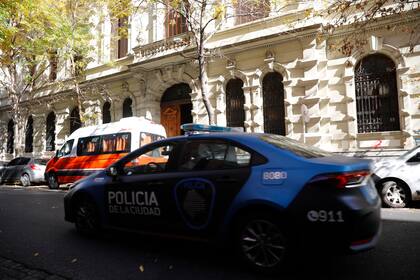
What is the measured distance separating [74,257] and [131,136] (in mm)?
7869

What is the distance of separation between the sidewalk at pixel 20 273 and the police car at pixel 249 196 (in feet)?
3.89

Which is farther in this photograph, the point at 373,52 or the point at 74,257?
the point at 373,52

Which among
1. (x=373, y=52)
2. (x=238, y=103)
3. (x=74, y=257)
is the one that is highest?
(x=373, y=52)

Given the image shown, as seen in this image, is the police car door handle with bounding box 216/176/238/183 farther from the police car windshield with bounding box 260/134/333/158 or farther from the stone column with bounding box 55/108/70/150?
the stone column with bounding box 55/108/70/150

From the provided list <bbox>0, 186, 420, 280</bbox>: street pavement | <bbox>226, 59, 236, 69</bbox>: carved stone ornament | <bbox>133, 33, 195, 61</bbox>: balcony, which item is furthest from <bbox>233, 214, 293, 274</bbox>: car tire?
<bbox>133, 33, 195, 61</bbox>: balcony

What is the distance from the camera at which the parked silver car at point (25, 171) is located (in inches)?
637

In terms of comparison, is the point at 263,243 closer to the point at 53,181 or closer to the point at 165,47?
the point at 53,181

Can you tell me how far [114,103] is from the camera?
19.5 meters

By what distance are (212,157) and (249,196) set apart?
75 centimetres

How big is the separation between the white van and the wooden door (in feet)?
15.6

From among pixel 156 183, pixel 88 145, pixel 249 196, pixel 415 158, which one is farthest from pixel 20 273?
pixel 88 145

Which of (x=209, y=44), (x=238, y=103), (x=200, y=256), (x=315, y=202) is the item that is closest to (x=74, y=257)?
(x=200, y=256)

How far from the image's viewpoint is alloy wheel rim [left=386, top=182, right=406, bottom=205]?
769 cm

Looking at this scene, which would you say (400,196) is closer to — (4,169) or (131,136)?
(131,136)
